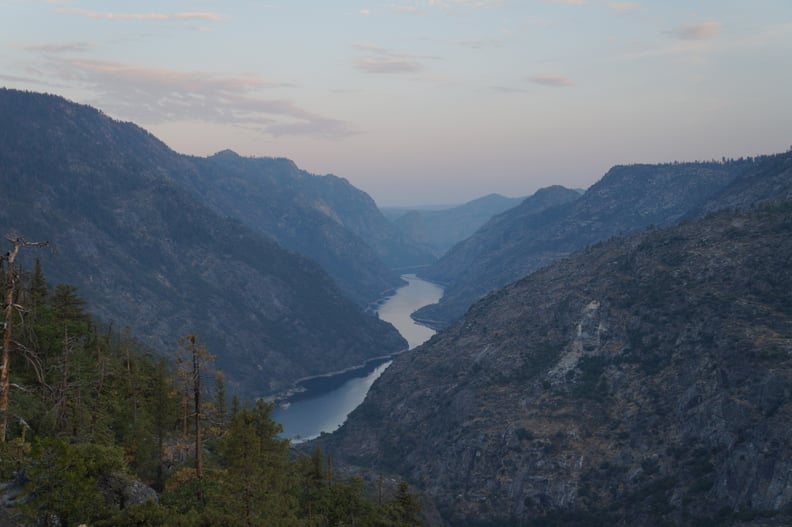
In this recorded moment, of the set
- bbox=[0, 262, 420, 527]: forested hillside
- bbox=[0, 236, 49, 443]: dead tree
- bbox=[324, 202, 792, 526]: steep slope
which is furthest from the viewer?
bbox=[324, 202, 792, 526]: steep slope

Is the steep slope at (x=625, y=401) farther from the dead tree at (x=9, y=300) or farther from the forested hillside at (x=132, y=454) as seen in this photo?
the dead tree at (x=9, y=300)

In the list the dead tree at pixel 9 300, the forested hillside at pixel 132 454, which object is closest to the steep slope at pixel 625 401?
the forested hillside at pixel 132 454

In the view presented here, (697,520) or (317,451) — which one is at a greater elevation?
(317,451)

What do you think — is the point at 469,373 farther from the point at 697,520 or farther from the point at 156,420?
the point at 156,420

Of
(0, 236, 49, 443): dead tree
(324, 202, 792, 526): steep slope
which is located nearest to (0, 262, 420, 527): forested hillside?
(0, 236, 49, 443): dead tree

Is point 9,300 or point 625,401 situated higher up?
point 9,300

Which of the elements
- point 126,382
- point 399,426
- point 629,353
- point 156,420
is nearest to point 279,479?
point 156,420

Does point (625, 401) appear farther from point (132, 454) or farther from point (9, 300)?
point (9, 300)

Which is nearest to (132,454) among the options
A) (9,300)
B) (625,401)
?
(9,300)

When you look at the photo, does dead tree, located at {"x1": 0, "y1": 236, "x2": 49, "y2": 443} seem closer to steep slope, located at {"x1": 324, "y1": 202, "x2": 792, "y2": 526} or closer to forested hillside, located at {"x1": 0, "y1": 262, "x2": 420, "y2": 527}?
forested hillside, located at {"x1": 0, "y1": 262, "x2": 420, "y2": 527}
